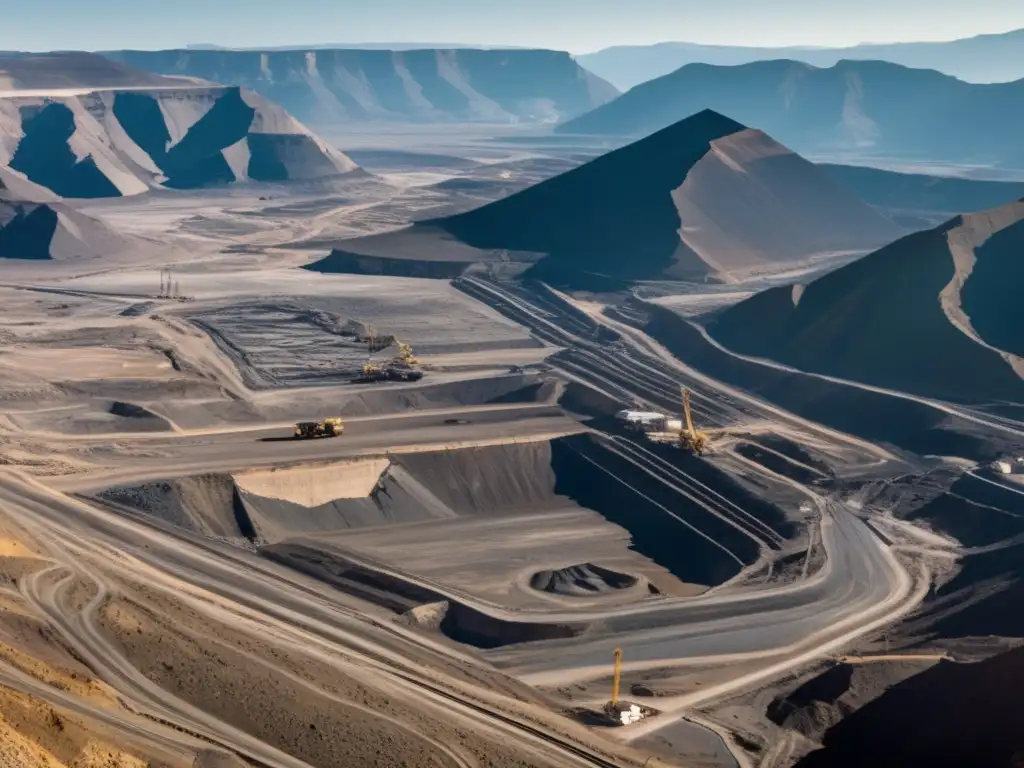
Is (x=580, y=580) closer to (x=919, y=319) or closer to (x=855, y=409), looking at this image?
(x=855, y=409)

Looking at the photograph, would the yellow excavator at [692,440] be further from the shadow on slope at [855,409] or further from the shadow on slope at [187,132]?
the shadow on slope at [187,132]

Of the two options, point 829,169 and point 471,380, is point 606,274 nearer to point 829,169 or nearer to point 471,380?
point 471,380

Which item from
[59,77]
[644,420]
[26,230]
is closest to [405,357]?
[644,420]

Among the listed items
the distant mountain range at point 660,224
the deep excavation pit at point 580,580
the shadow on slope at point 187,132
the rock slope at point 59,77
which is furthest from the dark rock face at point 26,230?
the deep excavation pit at point 580,580

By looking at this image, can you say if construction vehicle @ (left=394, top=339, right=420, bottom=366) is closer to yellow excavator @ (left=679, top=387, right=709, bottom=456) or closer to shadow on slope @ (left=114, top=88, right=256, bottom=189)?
yellow excavator @ (left=679, top=387, right=709, bottom=456)

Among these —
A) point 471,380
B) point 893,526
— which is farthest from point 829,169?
point 893,526

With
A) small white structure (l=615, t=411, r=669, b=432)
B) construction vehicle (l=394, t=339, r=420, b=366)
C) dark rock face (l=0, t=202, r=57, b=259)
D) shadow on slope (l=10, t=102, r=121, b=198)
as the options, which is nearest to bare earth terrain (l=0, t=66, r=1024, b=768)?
small white structure (l=615, t=411, r=669, b=432)
